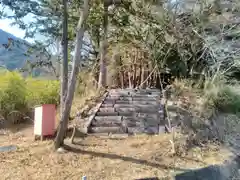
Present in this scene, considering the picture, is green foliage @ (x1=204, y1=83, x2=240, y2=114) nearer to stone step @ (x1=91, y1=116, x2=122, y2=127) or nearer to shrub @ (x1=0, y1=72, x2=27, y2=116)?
stone step @ (x1=91, y1=116, x2=122, y2=127)

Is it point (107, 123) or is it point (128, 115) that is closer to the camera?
point (107, 123)

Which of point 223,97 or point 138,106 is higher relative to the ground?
point 223,97

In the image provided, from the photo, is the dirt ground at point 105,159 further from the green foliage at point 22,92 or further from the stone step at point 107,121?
the green foliage at point 22,92

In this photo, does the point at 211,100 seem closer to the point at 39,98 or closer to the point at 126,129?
the point at 126,129

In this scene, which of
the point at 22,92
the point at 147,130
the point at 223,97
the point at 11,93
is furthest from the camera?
the point at 22,92

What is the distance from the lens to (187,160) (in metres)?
4.50

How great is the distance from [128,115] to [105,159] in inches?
77.9

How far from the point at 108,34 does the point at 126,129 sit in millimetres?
3797

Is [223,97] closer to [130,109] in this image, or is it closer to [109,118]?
[130,109]

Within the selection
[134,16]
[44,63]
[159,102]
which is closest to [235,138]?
[159,102]

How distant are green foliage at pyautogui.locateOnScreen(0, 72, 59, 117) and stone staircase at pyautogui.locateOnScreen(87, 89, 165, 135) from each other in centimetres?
170

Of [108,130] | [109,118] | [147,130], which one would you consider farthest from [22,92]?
[147,130]

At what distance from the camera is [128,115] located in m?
6.28

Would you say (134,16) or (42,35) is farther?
(134,16)
